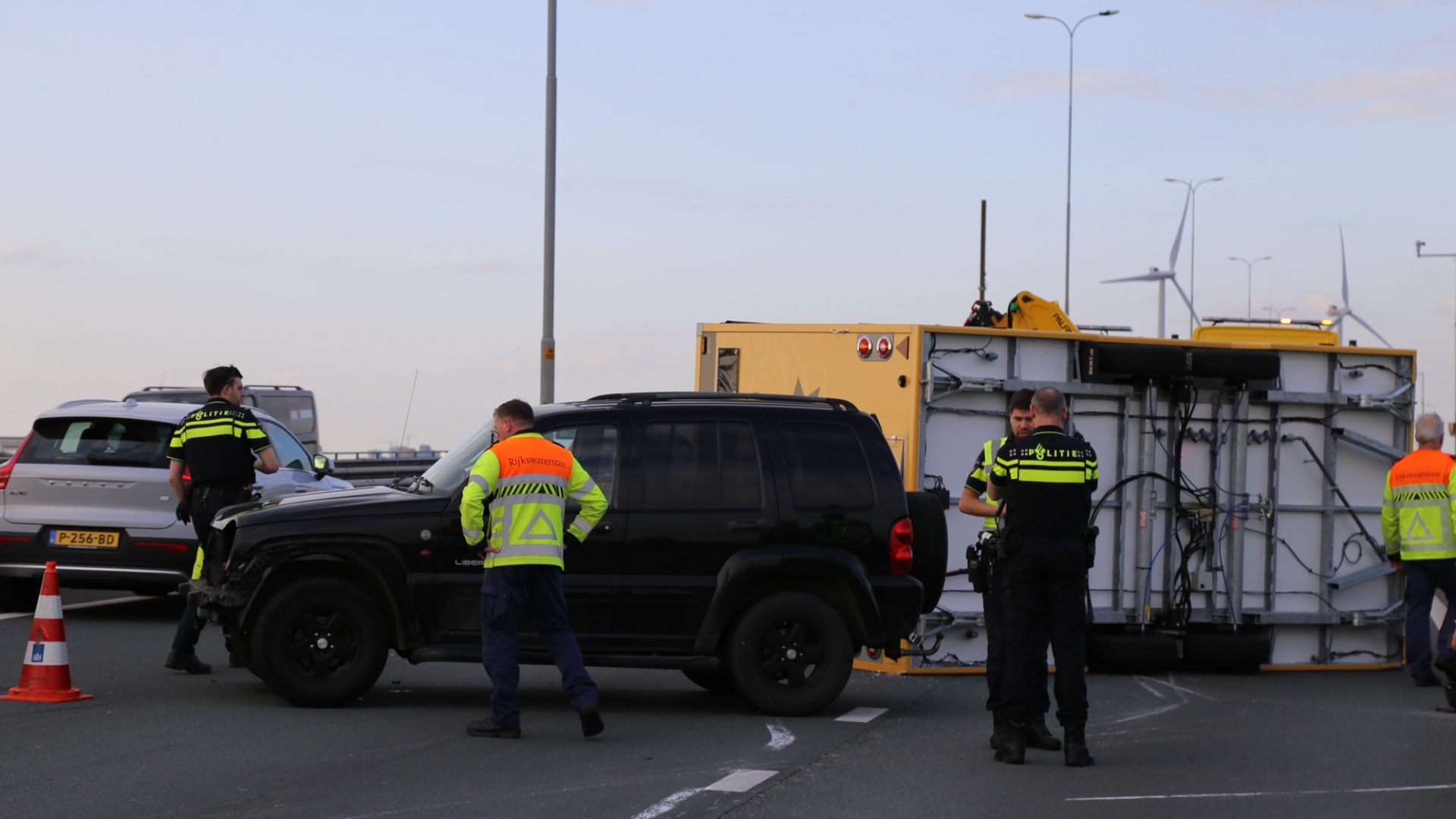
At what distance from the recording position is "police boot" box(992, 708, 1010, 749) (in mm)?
8648

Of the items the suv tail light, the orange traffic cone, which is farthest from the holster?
the orange traffic cone

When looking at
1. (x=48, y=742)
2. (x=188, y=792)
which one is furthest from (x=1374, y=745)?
(x=48, y=742)

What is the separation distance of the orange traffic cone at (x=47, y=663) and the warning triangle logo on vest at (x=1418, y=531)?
898 centimetres

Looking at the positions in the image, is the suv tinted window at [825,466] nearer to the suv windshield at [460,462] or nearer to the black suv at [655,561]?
the black suv at [655,561]

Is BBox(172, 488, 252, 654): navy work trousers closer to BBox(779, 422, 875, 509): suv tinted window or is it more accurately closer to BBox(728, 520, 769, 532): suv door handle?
BBox(728, 520, 769, 532): suv door handle

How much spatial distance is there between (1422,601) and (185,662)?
8623 mm

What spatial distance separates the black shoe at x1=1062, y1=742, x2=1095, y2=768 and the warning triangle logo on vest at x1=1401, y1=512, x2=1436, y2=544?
4922 mm

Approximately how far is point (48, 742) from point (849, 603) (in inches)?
173

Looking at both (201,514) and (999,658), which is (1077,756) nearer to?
(999,658)

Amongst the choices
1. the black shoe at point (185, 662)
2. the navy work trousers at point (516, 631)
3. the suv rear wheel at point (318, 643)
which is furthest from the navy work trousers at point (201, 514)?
the navy work trousers at point (516, 631)

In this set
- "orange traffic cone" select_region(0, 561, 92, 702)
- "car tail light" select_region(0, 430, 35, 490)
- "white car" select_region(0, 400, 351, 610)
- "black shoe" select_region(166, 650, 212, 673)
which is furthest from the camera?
"car tail light" select_region(0, 430, 35, 490)

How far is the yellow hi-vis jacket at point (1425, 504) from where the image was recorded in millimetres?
12211

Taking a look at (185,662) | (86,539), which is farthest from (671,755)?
(86,539)

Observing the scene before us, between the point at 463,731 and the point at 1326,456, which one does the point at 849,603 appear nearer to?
the point at 463,731
